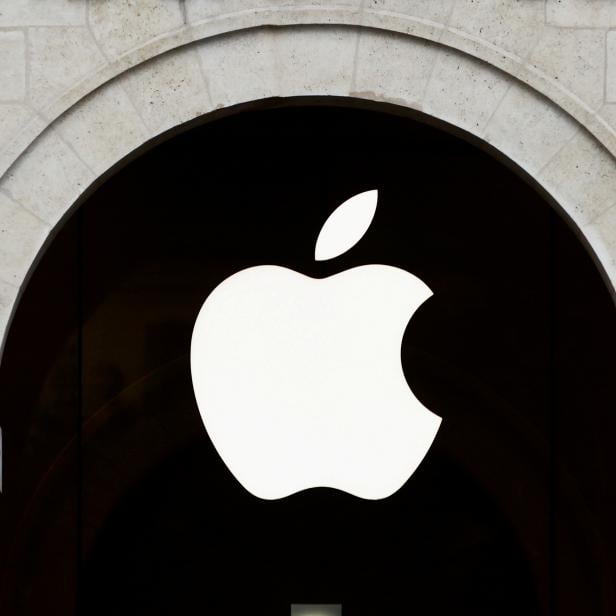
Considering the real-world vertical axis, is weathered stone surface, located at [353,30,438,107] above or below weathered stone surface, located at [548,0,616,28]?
below

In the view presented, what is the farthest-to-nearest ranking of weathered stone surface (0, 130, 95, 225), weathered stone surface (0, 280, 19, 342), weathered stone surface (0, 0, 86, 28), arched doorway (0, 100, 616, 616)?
arched doorway (0, 100, 616, 616), weathered stone surface (0, 0, 86, 28), weathered stone surface (0, 130, 95, 225), weathered stone surface (0, 280, 19, 342)

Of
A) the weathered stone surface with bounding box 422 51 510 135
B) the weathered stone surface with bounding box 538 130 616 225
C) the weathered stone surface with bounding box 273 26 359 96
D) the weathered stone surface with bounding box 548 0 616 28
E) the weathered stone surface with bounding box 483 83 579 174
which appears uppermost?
the weathered stone surface with bounding box 548 0 616 28

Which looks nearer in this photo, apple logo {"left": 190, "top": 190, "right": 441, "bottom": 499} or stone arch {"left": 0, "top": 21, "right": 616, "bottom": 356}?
stone arch {"left": 0, "top": 21, "right": 616, "bottom": 356}

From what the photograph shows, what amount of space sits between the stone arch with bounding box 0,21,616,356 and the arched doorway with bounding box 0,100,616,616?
384 cm

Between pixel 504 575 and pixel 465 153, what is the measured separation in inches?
143

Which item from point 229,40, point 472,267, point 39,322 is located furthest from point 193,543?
point 229,40


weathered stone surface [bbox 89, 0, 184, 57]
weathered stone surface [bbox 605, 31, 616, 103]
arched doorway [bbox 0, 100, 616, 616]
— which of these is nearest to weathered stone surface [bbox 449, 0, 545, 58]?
weathered stone surface [bbox 605, 31, 616, 103]

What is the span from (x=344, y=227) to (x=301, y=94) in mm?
1992

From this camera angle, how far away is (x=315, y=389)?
8844 millimetres

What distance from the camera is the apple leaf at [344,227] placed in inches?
373

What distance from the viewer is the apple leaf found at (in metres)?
9.48

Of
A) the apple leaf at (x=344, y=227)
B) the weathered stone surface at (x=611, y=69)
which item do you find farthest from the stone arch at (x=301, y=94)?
the apple leaf at (x=344, y=227)

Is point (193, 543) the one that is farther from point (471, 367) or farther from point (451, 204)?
point (451, 204)

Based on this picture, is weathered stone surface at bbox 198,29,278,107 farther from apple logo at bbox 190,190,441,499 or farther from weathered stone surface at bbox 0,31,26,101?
apple logo at bbox 190,190,441,499
